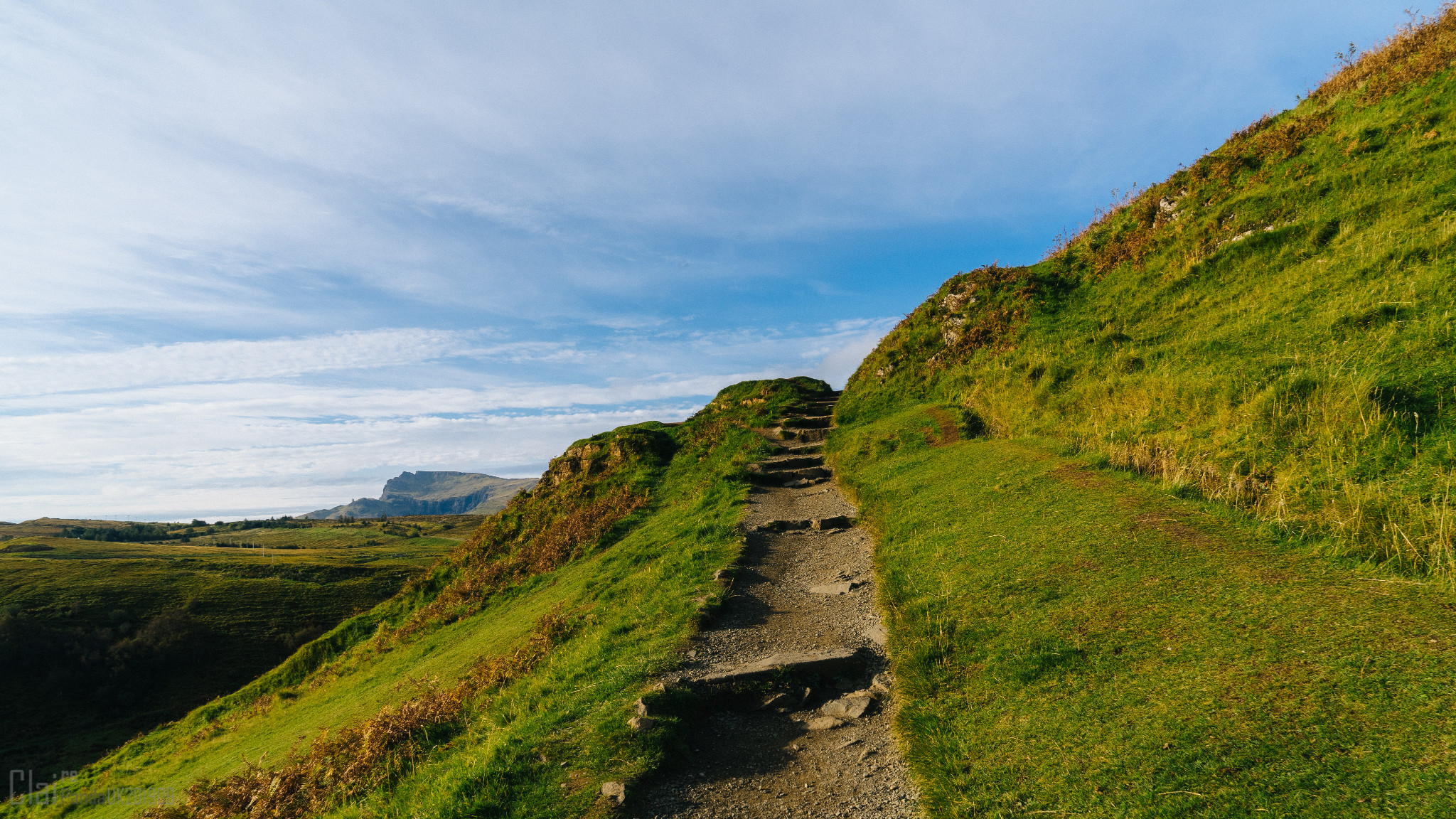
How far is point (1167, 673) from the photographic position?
612cm

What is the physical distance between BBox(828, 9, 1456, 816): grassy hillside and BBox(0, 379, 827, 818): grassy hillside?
4.24 meters

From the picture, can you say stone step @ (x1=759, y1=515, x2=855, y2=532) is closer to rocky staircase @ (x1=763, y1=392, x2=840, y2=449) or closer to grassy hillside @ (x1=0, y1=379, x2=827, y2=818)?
grassy hillside @ (x1=0, y1=379, x2=827, y2=818)

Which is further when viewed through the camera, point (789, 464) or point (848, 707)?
point (789, 464)

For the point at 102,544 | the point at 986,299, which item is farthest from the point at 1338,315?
the point at 102,544

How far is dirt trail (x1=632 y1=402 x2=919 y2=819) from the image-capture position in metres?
6.31

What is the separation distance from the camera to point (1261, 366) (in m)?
12.6

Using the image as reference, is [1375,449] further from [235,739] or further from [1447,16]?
[235,739]

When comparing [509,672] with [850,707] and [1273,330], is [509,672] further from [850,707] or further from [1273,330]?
[1273,330]

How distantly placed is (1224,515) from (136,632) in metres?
131

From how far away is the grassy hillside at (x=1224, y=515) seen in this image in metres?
5.06

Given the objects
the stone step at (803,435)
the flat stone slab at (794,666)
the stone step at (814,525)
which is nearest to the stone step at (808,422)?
the stone step at (803,435)

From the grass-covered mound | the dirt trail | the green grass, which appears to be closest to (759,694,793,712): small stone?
the dirt trail

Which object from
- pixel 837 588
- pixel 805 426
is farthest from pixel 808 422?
pixel 837 588

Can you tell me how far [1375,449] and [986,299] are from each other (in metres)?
21.4
